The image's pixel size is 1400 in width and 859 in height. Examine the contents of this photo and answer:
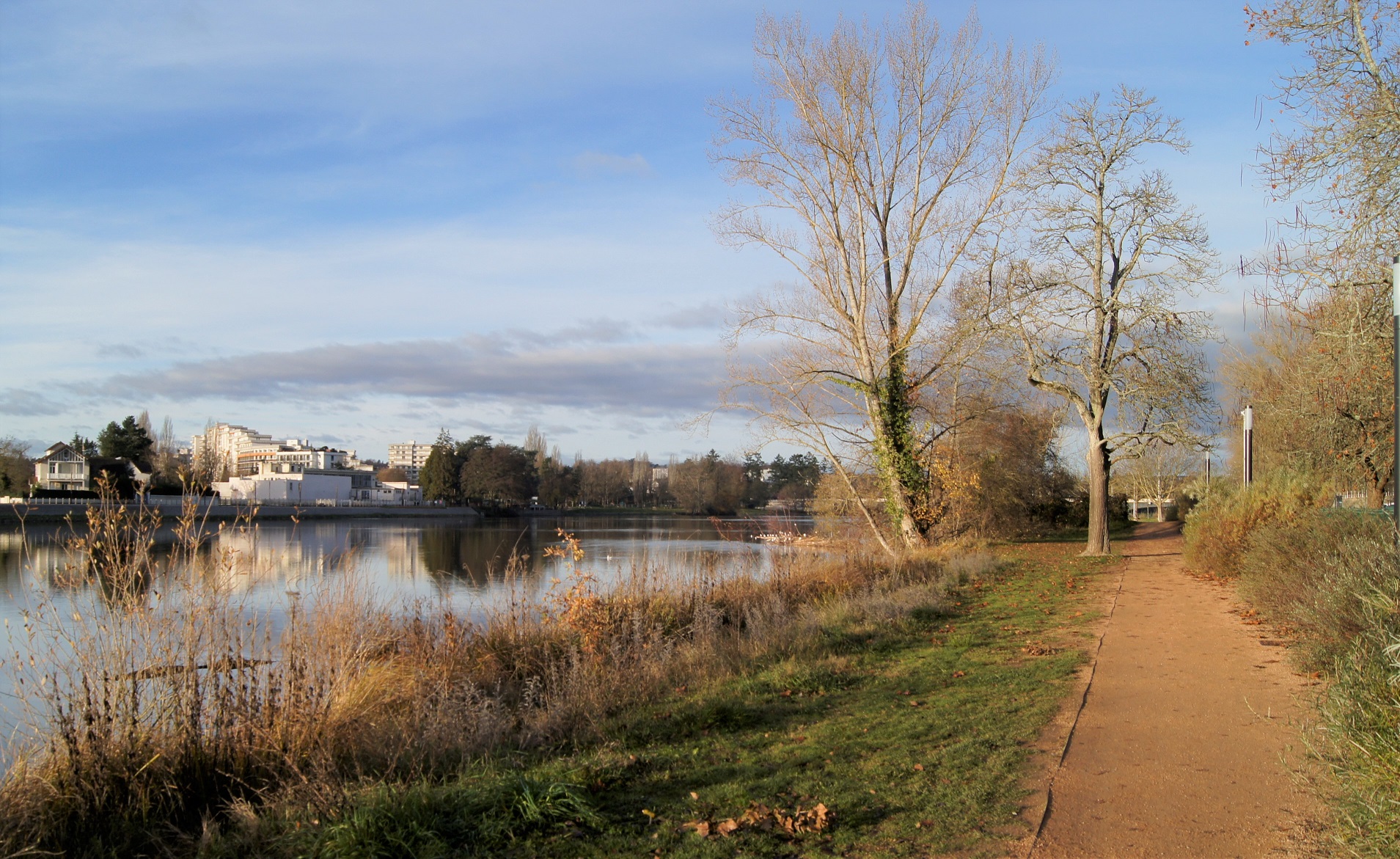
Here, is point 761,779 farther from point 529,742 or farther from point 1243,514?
point 1243,514

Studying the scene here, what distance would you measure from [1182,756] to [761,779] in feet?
8.37

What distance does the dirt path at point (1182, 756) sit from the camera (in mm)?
4031

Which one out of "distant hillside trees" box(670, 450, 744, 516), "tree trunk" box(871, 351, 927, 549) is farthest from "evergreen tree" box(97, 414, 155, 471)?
"tree trunk" box(871, 351, 927, 549)

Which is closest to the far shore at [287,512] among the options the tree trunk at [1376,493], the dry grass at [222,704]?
the dry grass at [222,704]

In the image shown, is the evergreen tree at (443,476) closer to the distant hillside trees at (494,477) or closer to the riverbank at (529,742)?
the distant hillside trees at (494,477)

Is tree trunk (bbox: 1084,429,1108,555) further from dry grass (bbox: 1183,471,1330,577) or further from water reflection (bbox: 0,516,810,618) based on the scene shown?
water reflection (bbox: 0,516,810,618)

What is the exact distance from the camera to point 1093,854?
385 cm

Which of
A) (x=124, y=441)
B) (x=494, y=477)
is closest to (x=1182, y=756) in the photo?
(x=124, y=441)

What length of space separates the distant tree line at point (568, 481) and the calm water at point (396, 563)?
76.6 feet

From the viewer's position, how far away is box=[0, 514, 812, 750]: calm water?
20.9 ft

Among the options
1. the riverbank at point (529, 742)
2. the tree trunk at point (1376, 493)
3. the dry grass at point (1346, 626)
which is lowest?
the riverbank at point (529, 742)

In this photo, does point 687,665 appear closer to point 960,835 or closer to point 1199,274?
point 960,835

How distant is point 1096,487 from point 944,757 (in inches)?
659

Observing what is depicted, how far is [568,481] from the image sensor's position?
96.5 metres
